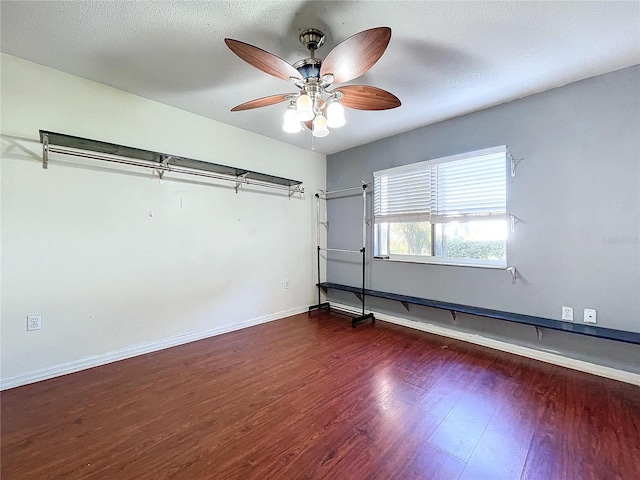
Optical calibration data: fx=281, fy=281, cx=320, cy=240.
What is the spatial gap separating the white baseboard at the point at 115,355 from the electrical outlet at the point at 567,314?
331 cm

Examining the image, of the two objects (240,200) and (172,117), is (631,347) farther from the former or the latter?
(172,117)

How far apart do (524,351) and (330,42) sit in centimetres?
330

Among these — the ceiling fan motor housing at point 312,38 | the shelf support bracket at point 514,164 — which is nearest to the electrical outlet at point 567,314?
the shelf support bracket at point 514,164

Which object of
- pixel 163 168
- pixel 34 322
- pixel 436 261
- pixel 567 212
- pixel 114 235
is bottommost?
pixel 34 322

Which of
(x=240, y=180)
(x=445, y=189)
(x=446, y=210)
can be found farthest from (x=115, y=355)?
(x=445, y=189)

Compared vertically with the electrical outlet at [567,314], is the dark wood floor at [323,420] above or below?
below

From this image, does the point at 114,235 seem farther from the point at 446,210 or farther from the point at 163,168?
the point at 446,210

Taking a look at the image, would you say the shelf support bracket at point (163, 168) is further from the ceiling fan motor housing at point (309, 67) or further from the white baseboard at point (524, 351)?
the white baseboard at point (524, 351)

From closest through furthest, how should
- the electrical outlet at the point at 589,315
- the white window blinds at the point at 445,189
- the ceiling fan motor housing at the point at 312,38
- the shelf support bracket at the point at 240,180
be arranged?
the ceiling fan motor housing at the point at 312,38
the electrical outlet at the point at 589,315
the white window blinds at the point at 445,189
the shelf support bracket at the point at 240,180

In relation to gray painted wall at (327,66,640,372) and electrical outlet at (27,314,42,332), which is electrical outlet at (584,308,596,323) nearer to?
gray painted wall at (327,66,640,372)

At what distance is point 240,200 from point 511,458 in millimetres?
3411

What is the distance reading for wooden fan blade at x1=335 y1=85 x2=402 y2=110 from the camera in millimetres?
1945

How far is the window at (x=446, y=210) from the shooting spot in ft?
9.93

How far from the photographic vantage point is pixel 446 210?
3.36 meters
